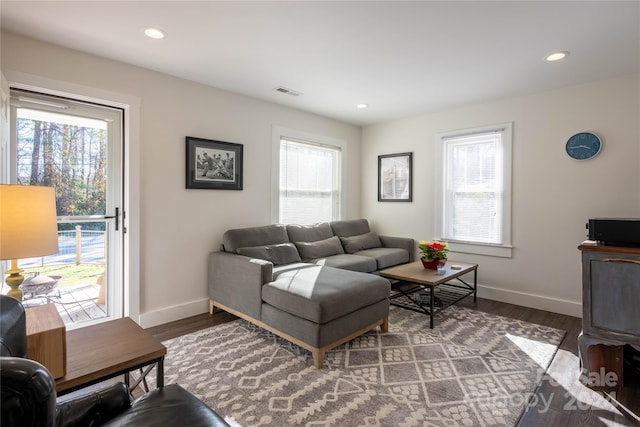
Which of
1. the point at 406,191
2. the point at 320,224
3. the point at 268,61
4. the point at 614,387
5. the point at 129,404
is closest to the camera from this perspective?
the point at 129,404

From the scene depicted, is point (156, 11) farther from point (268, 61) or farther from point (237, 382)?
point (237, 382)

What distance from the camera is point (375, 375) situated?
85.8 inches

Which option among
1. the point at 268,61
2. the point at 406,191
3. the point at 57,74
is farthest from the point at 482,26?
the point at 57,74

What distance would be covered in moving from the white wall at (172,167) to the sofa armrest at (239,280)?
0.23m

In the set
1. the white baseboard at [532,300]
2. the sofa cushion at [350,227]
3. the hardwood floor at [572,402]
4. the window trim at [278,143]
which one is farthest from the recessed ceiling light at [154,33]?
the white baseboard at [532,300]

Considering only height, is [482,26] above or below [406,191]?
above

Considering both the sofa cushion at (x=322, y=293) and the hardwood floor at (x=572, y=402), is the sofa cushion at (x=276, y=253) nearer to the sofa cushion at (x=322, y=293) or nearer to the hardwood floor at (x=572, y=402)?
the sofa cushion at (x=322, y=293)

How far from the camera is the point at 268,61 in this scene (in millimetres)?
2846

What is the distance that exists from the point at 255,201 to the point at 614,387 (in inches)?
138

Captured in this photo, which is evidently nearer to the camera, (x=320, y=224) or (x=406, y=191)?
(x=320, y=224)

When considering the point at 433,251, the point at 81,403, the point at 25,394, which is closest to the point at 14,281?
the point at 81,403

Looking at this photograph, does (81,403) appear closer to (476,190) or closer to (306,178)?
(306,178)

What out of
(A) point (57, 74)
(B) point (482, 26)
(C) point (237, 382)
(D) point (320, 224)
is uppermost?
(B) point (482, 26)

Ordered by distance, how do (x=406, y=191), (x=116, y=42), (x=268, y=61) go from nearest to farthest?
1. (x=116, y=42)
2. (x=268, y=61)
3. (x=406, y=191)
